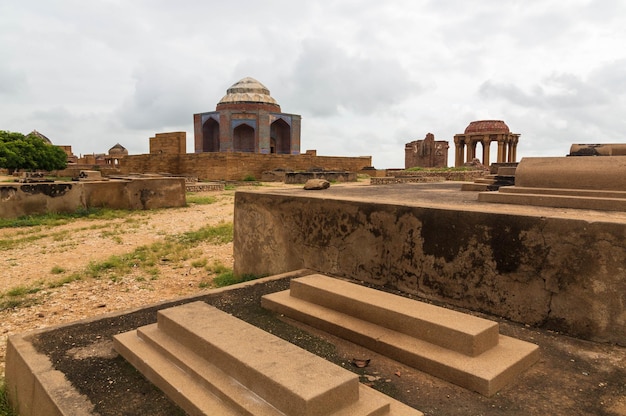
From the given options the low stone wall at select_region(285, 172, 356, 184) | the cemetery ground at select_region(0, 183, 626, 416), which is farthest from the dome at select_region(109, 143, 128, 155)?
the cemetery ground at select_region(0, 183, 626, 416)

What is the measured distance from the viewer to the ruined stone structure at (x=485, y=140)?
1236 inches

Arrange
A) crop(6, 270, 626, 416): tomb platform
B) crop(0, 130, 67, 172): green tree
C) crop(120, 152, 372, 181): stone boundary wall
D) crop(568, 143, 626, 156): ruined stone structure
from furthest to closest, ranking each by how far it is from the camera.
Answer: crop(0, 130, 67, 172): green tree
crop(120, 152, 372, 181): stone boundary wall
crop(568, 143, 626, 156): ruined stone structure
crop(6, 270, 626, 416): tomb platform

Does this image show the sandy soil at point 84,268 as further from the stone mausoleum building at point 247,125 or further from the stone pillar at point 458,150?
the stone mausoleum building at point 247,125

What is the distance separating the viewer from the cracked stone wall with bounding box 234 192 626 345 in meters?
2.43

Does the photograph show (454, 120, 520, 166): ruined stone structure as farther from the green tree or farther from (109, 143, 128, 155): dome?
(109, 143, 128, 155): dome

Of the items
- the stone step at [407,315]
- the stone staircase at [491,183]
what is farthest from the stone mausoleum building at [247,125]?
the stone step at [407,315]

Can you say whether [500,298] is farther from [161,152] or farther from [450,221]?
[161,152]

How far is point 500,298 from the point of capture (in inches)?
110

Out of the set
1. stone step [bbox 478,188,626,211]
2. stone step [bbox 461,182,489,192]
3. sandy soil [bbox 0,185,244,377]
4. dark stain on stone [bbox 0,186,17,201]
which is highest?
stone step [bbox 461,182,489,192]

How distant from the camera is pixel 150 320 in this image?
290 cm

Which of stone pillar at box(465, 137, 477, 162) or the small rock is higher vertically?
stone pillar at box(465, 137, 477, 162)

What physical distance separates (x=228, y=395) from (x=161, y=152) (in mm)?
25208

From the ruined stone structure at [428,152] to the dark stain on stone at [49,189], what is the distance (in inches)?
1053

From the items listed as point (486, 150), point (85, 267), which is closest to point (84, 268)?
point (85, 267)
